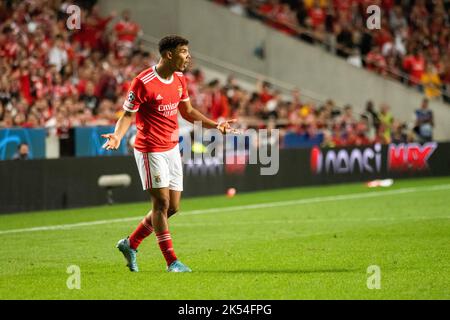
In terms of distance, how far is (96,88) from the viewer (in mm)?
24172

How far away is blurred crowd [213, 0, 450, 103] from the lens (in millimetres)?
33844

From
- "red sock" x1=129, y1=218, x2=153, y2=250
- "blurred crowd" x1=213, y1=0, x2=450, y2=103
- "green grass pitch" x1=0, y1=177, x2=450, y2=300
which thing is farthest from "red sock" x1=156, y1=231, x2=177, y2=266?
"blurred crowd" x1=213, y1=0, x2=450, y2=103

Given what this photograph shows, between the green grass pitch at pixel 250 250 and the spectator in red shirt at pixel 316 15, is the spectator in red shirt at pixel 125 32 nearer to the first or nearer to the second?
the green grass pitch at pixel 250 250

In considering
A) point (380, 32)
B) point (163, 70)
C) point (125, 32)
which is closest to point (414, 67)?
point (380, 32)

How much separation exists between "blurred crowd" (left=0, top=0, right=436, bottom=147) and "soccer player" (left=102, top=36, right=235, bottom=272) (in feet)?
30.4

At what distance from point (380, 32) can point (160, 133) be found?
78.9 feet

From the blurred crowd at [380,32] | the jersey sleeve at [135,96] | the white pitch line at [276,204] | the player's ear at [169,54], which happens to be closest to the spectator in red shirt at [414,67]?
the blurred crowd at [380,32]

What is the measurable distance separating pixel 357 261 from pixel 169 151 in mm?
2622

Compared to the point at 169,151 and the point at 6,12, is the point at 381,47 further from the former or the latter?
the point at 169,151

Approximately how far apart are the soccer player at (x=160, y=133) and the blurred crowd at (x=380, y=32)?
21.0 metres

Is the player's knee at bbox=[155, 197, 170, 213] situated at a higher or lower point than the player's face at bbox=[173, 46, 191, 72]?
lower

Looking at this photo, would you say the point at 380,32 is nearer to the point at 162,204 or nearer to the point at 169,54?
the point at 169,54

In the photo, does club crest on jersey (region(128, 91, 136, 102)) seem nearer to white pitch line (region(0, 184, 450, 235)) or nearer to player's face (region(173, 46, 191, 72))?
player's face (region(173, 46, 191, 72))

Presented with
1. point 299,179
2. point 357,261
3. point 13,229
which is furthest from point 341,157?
point 357,261
